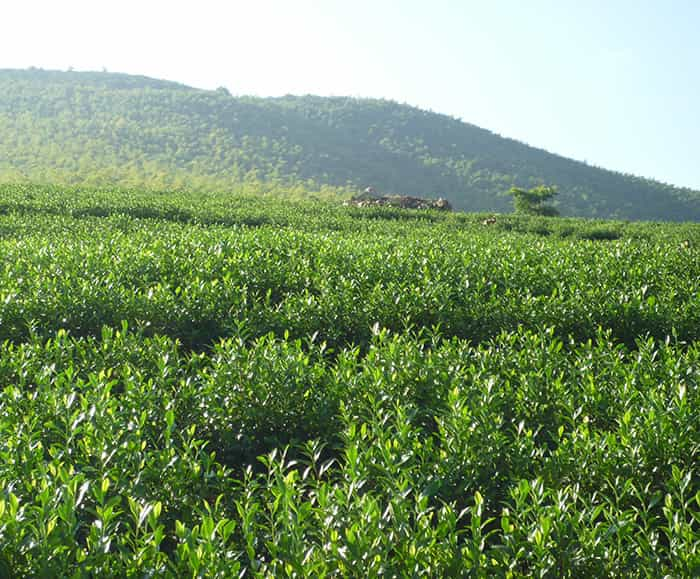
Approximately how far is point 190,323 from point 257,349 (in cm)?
239

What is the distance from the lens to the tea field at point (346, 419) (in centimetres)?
268

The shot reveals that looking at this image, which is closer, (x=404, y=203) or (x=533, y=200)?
(x=404, y=203)

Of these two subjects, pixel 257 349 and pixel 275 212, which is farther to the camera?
pixel 275 212

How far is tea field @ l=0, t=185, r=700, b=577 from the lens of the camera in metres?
2.68

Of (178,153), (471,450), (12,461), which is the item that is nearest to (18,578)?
(12,461)

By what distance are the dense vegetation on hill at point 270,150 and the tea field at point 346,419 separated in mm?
34592

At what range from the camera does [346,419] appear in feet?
13.6

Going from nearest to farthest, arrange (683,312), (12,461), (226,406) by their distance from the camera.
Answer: (12,461)
(226,406)
(683,312)

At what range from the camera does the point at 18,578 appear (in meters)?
2.58

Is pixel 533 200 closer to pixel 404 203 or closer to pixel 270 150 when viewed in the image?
pixel 404 203

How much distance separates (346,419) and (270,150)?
62537mm

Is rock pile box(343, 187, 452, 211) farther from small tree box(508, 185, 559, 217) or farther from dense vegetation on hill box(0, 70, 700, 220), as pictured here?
dense vegetation on hill box(0, 70, 700, 220)

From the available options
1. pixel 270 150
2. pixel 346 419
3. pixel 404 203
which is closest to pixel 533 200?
pixel 404 203

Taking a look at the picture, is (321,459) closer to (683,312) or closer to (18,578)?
(18,578)
